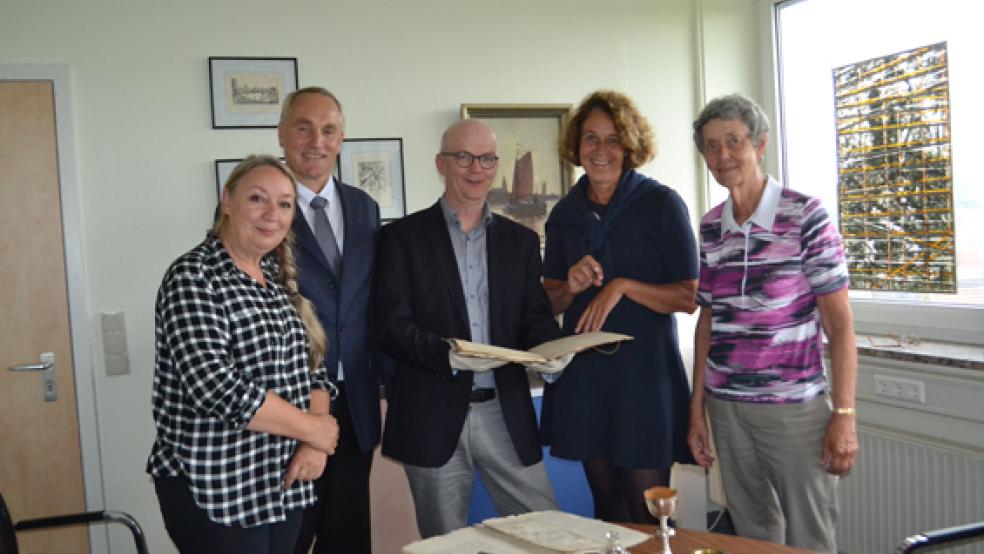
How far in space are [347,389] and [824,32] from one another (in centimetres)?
285

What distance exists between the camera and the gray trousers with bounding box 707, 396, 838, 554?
78.0 inches

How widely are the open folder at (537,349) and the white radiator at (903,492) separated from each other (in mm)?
1606

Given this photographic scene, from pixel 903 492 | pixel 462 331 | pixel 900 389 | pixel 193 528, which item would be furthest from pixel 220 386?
pixel 903 492

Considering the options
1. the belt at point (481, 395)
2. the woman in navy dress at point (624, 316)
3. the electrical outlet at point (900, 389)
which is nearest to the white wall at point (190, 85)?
the woman in navy dress at point (624, 316)

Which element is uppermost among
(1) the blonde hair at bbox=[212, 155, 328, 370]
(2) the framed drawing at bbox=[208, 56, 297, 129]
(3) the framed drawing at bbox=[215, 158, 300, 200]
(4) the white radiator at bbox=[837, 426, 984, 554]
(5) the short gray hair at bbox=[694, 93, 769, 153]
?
(2) the framed drawing at bbox=[208, 56, 297, 129]

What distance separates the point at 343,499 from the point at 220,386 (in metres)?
0.74

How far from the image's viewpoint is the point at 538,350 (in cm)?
192

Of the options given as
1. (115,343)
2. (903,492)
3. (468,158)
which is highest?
(468,158)

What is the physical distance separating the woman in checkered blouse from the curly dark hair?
2.98 feet

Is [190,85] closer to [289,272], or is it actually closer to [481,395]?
[289,272]

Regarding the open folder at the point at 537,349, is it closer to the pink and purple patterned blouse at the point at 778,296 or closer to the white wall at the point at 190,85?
the pink and purple patterned blouse at the point at 778,296

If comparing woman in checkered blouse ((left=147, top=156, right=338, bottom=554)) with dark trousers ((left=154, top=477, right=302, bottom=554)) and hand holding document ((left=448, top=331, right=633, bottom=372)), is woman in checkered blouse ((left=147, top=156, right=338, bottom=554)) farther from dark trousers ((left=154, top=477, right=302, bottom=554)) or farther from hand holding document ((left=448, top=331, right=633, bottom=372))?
hand holding document ((left=448, top=331, right=633, bottom=372))

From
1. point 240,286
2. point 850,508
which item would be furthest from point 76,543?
point 850,508


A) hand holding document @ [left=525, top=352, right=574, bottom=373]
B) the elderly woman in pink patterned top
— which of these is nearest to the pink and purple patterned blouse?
the elderly woman in pink patterned top
